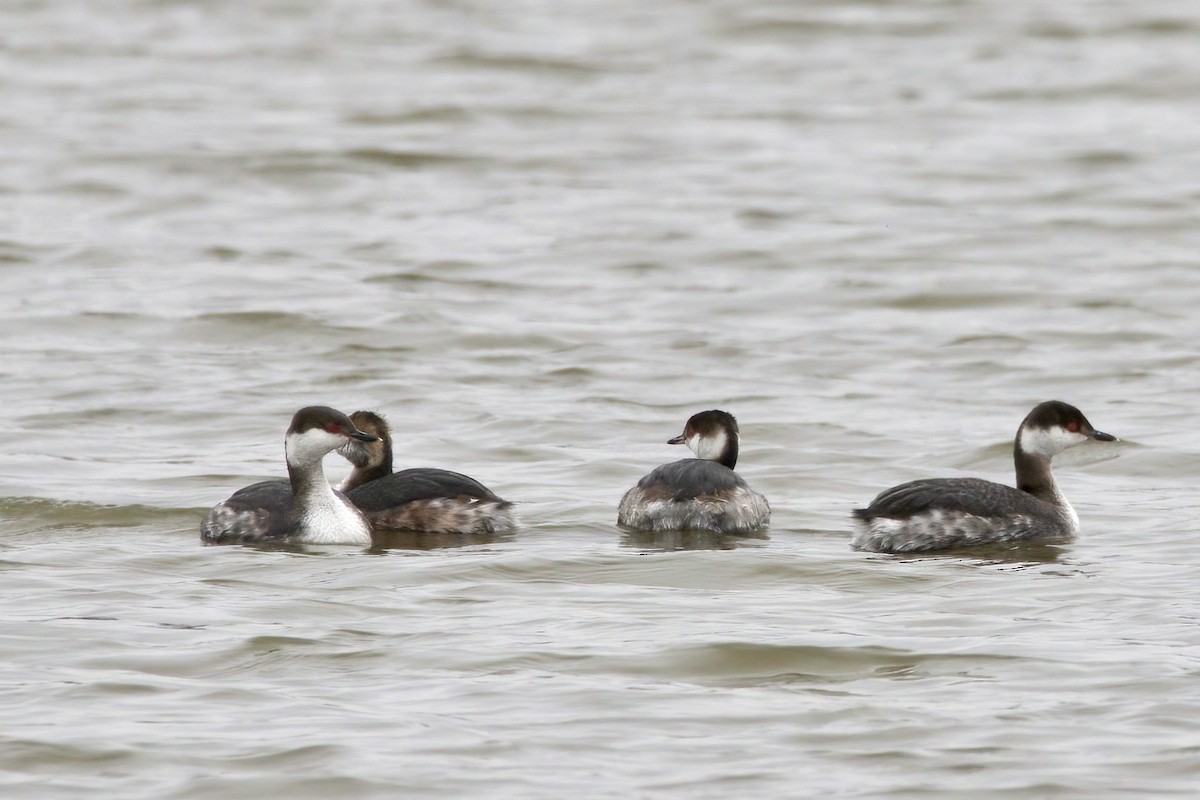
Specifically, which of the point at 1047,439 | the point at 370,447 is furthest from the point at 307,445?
the point at 1047,439

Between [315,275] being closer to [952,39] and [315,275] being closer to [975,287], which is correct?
[975,287]

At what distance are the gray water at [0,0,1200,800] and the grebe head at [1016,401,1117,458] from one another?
436 mm

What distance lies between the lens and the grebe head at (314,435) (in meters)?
10.2

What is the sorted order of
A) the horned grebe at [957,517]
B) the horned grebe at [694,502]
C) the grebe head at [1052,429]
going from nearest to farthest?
the horned grebe at [957,517] → the horned grebe at [694,502] → the grebe head at [1052,429]

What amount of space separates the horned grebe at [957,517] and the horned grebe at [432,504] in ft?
5.64

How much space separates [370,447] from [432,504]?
87 cm

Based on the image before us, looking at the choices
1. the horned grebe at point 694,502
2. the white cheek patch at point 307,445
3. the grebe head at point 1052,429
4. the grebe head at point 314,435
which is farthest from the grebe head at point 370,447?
the grebe head at point 1052,429

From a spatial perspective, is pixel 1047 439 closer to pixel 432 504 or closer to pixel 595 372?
pixel 432 504

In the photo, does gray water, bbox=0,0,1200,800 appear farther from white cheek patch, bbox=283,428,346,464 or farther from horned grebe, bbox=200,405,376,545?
white cheek patch, bbox=283,428,346,464

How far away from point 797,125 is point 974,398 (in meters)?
11.6

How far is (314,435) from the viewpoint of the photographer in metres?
10.2

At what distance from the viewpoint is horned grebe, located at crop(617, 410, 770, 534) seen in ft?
33.8

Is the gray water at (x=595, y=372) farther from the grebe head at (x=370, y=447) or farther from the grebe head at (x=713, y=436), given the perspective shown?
the grebe head at (x=370, y=447)

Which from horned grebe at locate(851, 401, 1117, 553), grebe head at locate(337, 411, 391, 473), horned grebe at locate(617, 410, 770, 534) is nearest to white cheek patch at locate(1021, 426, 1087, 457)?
horned grebe at locate(851, 401, 1117, 553)
